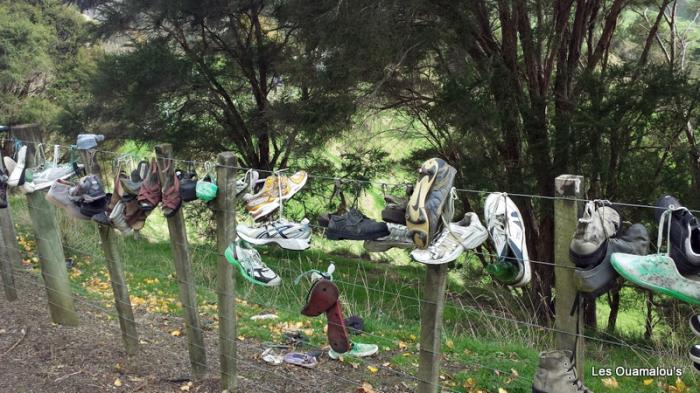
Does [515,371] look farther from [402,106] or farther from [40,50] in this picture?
[40,50]

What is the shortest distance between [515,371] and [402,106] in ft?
22.8

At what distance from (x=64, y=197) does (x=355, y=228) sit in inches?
89.4

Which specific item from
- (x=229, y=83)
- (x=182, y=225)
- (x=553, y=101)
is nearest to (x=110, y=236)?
(x=182, y=225)

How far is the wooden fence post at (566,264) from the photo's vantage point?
7.89ft

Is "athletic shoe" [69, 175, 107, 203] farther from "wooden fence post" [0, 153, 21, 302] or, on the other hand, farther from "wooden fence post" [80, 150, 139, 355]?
"wooden fence post" [0, 153, 21, 302]

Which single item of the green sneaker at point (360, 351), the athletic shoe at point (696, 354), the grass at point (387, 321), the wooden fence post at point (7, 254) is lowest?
the grass at point (387, 321)

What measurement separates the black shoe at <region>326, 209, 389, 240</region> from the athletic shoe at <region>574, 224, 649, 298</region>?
94 centimetres

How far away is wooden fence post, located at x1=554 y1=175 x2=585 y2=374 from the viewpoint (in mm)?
2406

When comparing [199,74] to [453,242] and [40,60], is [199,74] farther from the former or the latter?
[453,242]

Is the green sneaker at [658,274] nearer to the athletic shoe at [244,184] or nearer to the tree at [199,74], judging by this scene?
the athletic shoe at [244,184]

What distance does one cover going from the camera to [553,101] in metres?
9.34

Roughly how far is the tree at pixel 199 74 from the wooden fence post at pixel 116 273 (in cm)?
727

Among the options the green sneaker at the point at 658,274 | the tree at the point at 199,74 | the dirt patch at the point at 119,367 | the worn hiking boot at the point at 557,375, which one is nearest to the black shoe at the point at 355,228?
the worn hiking boot at the point at 557,375

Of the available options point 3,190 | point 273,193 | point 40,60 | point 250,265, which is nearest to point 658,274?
point 273,193
